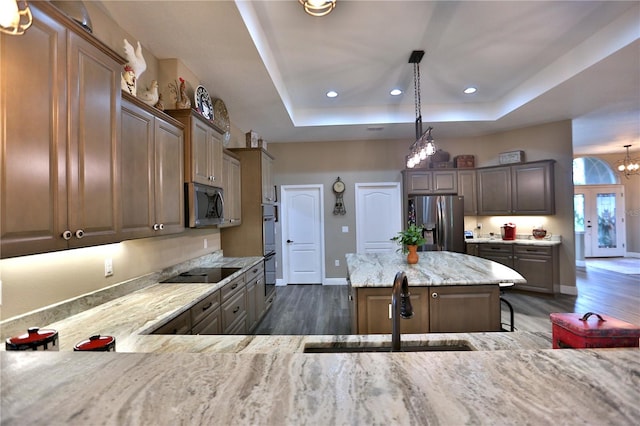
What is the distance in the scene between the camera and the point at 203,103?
293cm

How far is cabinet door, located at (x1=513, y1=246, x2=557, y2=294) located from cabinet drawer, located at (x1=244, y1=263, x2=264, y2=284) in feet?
14.1

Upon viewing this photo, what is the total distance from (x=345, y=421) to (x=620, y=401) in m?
0.53

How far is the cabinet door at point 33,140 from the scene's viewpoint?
104 cm

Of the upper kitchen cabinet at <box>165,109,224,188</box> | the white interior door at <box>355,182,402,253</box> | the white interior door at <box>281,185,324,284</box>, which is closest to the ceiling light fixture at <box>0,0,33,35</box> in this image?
the upper kitchen cabinet at <box>165,109,224,188</box>

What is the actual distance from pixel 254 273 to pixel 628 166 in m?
9.31

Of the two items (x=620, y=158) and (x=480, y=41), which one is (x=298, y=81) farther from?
(x=620, y=158)

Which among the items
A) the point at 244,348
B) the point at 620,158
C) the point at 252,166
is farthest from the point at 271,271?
the point at 620,158

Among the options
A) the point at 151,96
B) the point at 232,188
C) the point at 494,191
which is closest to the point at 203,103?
the point at 151,96

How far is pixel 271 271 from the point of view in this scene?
4.19 m

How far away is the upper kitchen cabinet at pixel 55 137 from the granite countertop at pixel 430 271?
178cm

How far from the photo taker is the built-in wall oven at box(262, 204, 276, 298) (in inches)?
156

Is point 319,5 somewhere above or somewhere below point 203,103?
above

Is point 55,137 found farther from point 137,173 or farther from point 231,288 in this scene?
point 231,288

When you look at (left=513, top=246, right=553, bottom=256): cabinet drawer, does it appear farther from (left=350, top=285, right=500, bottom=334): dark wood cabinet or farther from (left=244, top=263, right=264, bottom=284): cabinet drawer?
(left=244, top=263, right=264, bottom=284): cabinet drawer
